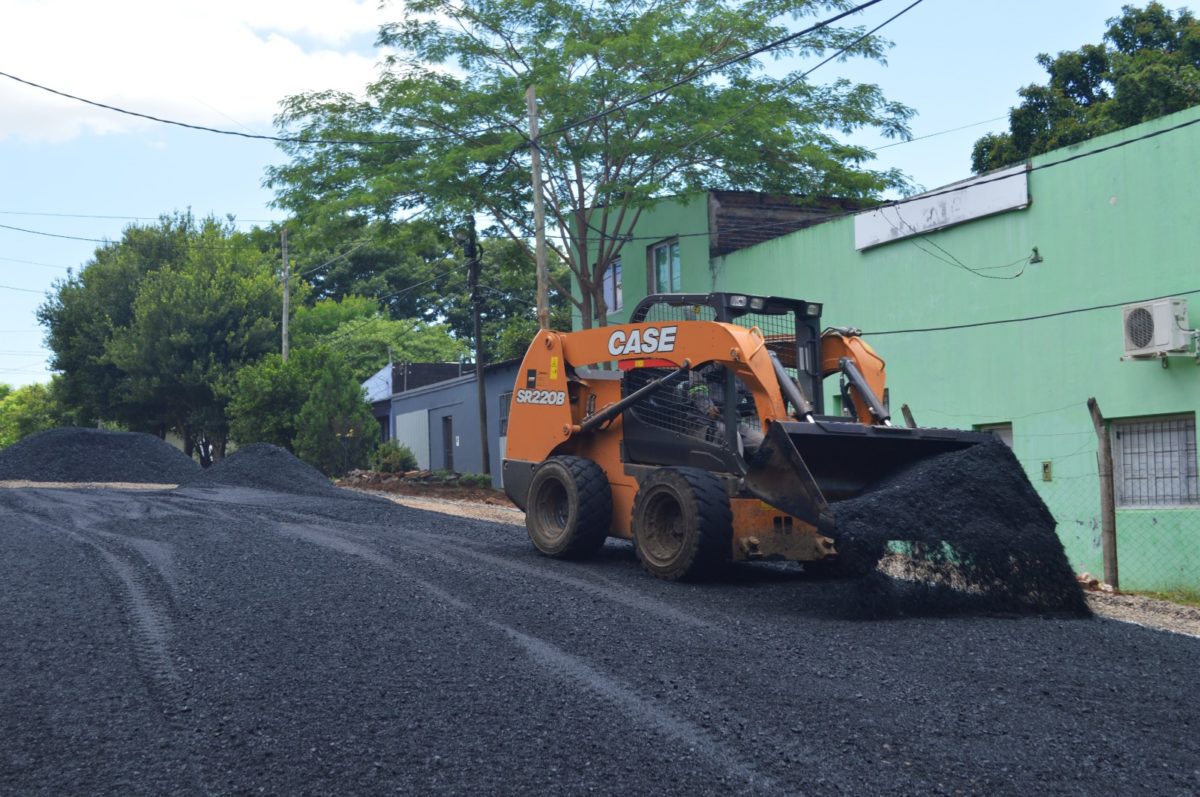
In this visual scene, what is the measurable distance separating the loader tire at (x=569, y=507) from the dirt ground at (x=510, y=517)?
423 centimetres

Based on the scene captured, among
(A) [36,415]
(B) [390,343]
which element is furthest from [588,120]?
(A) [36,415]

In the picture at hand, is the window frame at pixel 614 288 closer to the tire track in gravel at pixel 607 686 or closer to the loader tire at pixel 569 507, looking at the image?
the loader tire at pixel 569 507

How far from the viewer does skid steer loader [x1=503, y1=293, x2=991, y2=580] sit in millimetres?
9406

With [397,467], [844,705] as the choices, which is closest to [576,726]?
[844,705]

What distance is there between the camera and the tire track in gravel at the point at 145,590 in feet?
19.8

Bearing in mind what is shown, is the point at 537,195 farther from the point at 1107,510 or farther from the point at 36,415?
the point at 36,415

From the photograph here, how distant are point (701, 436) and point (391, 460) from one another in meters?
21.1

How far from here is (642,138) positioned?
75.3 feet

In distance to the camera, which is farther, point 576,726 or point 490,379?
point 490,379

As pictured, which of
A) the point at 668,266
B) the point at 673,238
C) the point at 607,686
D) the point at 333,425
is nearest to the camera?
the point at 607,686

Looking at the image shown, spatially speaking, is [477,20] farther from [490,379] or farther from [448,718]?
[448,718]

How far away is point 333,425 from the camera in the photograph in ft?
102

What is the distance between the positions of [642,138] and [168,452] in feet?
49.3

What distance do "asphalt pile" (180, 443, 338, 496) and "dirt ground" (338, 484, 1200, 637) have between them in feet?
5.23
